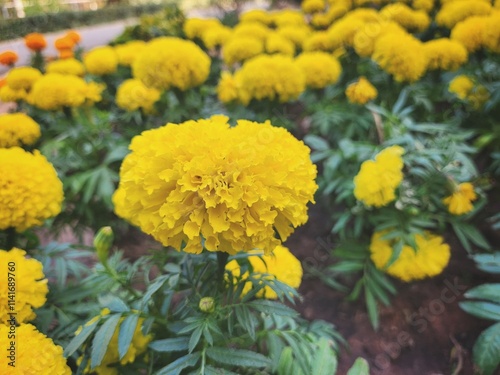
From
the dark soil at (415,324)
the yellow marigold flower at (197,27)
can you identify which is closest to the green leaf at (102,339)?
the dark soil at (415,324)

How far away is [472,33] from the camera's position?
2100 mm

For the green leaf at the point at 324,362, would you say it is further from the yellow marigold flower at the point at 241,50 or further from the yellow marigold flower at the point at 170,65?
the yellow marigold flower at the point at 241,50

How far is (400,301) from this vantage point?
197 cm

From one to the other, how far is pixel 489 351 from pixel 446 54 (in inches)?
65.6

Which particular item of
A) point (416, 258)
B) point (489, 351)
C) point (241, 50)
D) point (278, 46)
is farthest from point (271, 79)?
point (489, 351)

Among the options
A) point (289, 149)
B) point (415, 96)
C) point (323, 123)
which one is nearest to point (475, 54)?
point (415, 96)

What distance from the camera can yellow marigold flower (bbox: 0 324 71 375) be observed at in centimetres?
80

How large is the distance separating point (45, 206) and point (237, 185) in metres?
0.78

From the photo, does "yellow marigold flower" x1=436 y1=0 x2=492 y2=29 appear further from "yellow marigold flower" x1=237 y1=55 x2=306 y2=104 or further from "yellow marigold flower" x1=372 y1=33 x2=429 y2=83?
"yellow marigold flower" x1=237 y1=55 x2=306 y2=104

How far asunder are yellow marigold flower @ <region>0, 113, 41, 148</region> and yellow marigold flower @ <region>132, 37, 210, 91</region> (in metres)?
0.67

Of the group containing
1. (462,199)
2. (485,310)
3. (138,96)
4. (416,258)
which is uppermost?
(138,96)

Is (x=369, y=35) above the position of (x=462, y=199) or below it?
above

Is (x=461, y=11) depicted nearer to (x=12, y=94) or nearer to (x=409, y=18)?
(x=409, y=18)

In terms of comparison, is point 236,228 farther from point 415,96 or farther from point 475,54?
point 475,54
